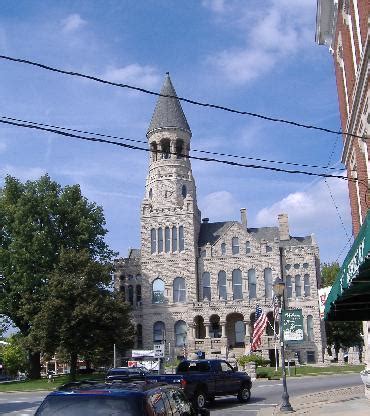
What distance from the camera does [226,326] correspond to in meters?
68.9

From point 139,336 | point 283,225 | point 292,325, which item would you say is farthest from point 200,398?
point 283,225

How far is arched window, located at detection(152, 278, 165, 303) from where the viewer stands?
7000 cm

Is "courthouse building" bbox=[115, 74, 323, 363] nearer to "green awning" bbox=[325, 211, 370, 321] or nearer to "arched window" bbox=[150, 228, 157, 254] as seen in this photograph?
"arched window" bbox=[150, 228, 157, 254]

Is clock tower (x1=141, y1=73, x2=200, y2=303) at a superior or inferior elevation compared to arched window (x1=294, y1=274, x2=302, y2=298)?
superior

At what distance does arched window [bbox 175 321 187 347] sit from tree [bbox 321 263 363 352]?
63.1ft

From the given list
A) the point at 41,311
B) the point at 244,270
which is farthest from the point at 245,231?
the point at 41,311

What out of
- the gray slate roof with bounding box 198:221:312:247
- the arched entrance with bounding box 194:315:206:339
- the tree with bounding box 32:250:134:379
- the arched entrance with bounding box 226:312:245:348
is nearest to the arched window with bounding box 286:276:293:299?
the gray slate roof with bounding box 198:221:312:247

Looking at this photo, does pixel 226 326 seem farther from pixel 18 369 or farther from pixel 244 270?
pixel 18 369

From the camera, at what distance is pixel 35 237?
5653 cm

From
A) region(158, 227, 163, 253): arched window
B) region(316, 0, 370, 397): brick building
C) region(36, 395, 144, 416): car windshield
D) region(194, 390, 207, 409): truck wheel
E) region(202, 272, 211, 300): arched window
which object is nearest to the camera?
region(36, 395, 144, 416): car windshield

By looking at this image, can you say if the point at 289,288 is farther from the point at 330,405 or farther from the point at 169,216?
the point at 330,405

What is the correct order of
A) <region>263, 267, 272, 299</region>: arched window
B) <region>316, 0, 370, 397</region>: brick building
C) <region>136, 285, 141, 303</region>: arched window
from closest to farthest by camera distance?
<region>316, 0, 370, 397</region>: brick building → <region>263, 267, 272, 299</region>: arched window → <region>136, 285, 141, 303</region>: arched window

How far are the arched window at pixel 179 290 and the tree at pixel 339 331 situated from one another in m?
19.7

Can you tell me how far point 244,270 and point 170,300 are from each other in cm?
904
